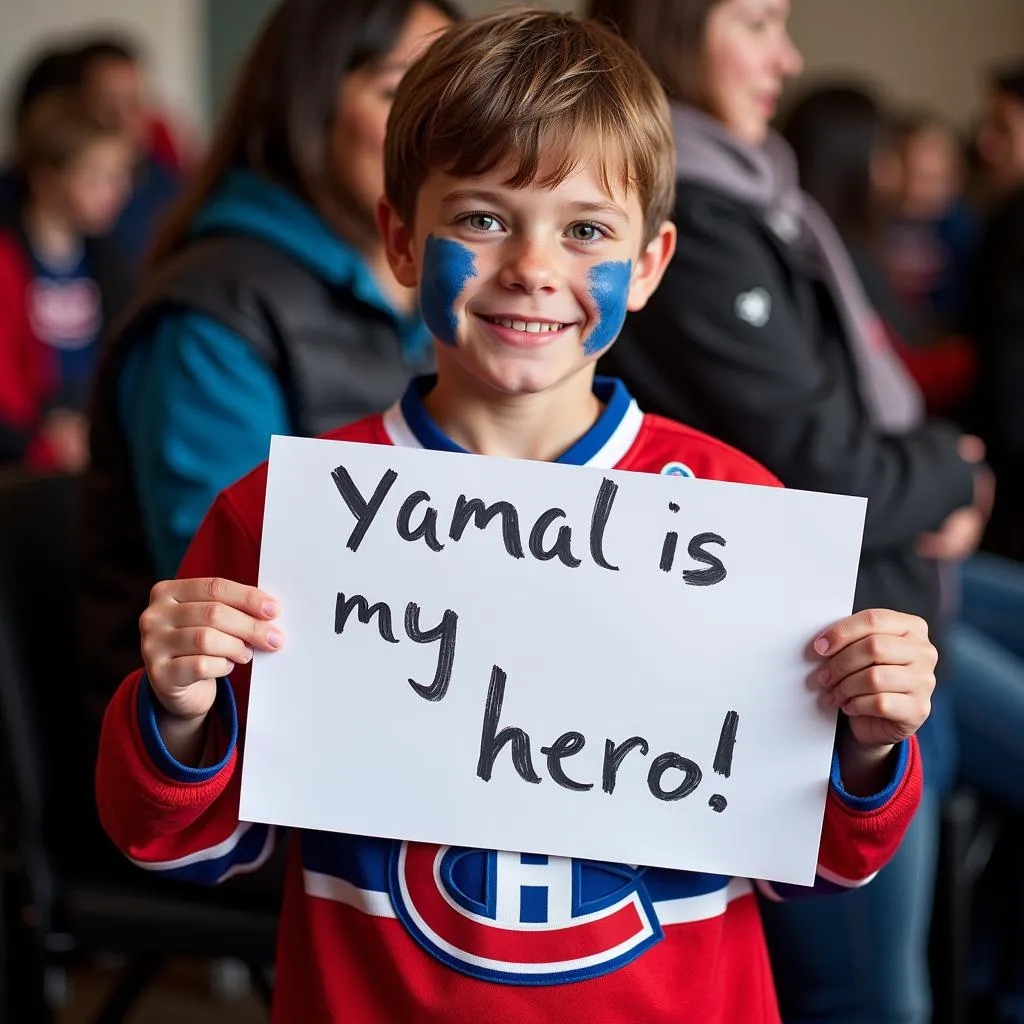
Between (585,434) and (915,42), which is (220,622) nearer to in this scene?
(585,434)

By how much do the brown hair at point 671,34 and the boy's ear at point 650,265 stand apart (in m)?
0.42

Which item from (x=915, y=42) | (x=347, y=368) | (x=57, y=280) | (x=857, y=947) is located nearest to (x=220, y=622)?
(x=347, y=368)

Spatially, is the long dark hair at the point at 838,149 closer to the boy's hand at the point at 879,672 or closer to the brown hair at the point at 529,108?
the brown hair at the point at 529,108

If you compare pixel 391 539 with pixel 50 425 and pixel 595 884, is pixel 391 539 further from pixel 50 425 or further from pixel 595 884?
pixel 50 425

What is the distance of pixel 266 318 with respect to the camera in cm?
132

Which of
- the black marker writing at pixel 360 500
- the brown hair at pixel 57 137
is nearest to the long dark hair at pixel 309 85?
the black marker writing at pixel 360 500

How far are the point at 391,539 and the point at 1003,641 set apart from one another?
50.2 inches

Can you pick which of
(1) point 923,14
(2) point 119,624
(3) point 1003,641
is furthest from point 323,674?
(1) point 923,14

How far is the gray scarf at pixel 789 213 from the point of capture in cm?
130

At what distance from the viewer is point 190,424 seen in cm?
126

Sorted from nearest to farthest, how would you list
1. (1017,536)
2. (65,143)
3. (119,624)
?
(119,624) < (1017,536) < (65,143)

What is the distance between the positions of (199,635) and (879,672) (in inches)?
15.9

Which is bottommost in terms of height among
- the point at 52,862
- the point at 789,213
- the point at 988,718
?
the point at 52,862

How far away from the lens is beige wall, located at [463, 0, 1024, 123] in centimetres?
588
